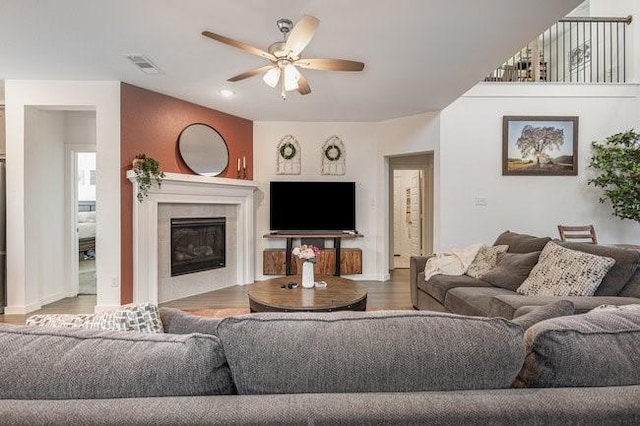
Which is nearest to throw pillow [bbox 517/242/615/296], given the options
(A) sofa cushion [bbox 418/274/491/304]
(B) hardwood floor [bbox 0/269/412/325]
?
(A) sofa cushion [bbox 418/274/491/304]

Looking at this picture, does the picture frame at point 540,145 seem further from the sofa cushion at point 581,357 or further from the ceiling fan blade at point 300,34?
the sofa cushion at point 581,357

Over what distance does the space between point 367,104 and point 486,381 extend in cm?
417

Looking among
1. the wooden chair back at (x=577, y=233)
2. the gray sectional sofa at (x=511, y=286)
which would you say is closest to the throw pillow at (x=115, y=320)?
the gray sectional sofa at (x=511, y=286)

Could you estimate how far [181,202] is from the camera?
4336mm

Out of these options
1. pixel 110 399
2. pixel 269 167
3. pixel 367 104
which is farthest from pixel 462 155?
pixel 110 399

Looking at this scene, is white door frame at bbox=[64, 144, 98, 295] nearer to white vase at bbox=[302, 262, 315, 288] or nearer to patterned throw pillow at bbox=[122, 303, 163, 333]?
white vase at bbox=[302, 262, 315, 288]

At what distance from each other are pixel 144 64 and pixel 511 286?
397 cm

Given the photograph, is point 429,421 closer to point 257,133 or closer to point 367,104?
point 367,104

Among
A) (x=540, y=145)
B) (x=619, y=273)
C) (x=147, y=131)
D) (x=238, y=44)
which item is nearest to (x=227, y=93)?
(x=147, y=131)

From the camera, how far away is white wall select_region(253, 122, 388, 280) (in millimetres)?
5449

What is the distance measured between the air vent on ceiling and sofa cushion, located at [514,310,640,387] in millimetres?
3622

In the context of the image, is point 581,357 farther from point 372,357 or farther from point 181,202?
point 181,202

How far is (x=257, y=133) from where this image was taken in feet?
17.9

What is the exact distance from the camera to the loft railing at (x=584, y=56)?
5422 mm
